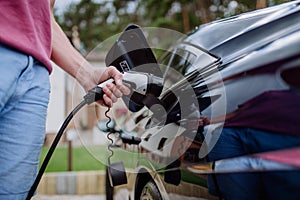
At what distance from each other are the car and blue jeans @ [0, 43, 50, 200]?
1.33 ft

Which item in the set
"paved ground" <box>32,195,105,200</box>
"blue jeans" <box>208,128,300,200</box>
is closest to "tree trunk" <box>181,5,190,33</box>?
"paved ground" <box>32,195,105,200</box>

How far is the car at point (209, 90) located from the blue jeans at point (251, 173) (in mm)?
57

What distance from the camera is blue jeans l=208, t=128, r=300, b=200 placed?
2.72ft

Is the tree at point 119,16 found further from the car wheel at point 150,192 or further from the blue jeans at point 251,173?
the blue jeans at point 251,173

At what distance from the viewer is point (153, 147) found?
5.01 ft

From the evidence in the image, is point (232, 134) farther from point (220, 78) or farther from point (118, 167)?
point (118, 167)

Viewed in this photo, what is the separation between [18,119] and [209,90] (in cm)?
53

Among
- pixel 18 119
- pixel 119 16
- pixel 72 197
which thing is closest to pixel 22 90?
pixel 18 119

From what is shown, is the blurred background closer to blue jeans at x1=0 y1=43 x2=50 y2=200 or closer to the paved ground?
blue jeans at x1=0 y1=43 x2=50 y2=200

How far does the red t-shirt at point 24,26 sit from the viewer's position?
1.12 metres

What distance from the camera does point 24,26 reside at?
1.15 meters

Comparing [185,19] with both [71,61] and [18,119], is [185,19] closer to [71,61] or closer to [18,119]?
[71,61]

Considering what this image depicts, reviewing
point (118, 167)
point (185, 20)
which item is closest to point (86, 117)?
point (185, 20)

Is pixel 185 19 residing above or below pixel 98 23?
below
